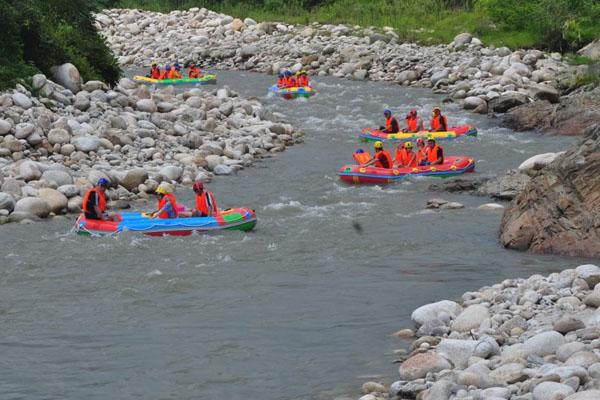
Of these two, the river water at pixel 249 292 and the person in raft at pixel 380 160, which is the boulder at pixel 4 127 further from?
the person in raft at pixel 380 160

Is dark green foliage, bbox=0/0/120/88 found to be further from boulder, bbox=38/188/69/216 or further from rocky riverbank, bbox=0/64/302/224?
boulder, bbox=38/188/69/216

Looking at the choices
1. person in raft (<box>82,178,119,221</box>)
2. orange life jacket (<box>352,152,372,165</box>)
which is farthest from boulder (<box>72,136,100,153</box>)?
orange life jacket (<box>352,152,372,165</box>)

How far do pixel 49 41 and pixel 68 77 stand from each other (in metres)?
1.29

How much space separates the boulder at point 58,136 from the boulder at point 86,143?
7.9 inches

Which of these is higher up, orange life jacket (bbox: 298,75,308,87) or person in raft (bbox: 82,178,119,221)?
orange life jacket (bbox: 298,75,308,87)

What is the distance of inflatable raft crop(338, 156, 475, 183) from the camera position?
2214 centimetres

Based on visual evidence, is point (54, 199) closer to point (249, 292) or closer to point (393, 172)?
point (249, 292)

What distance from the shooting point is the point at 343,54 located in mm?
44312

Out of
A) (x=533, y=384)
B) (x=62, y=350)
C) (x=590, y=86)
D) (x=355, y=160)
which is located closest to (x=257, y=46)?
(x=590, y=86)

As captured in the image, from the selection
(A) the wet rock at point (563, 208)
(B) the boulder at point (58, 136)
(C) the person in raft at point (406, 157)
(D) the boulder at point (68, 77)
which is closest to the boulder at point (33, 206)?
(B) the boulder at point (58, 136)

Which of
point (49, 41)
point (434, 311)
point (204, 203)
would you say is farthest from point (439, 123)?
point (434, 311)

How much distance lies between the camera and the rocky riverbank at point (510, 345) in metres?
8.48

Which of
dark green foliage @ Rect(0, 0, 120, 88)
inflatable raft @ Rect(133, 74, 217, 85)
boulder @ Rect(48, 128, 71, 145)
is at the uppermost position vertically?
dark green foliage @ Rect(0, 0, 120, 88)

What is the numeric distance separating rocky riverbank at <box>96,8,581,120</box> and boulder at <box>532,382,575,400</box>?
24.0 metres
